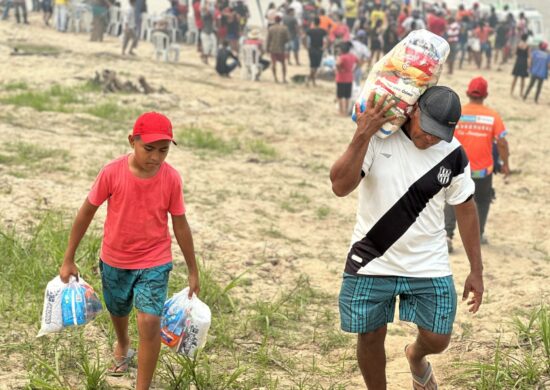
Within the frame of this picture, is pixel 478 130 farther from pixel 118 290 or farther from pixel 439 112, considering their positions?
pixel 118 290

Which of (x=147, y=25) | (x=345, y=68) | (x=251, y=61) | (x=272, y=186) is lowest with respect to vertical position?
(x=272, y=186)

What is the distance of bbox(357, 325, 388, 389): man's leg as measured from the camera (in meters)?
4.23

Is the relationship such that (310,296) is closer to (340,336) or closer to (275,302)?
(275,302)

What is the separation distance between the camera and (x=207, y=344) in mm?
5609

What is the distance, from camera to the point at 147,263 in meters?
4.32

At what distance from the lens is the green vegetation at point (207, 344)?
191 inches

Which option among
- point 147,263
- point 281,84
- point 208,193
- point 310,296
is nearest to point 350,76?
point 281,84

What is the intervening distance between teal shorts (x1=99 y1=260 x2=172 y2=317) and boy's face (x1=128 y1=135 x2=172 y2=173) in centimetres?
52

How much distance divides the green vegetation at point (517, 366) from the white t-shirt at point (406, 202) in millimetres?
1043

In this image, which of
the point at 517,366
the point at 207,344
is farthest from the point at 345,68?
the point at 517,366

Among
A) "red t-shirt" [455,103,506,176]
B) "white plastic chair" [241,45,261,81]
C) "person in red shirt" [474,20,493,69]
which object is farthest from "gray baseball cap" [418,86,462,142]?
"person in red shirt" [474,20,493,69]

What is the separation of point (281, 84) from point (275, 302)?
48.5 ft

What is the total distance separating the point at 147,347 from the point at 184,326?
23cm

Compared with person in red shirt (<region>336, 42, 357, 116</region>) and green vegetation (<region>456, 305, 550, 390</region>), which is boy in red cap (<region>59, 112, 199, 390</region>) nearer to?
green vegetation (<region>456, 305, 550, 390</region>)
